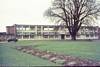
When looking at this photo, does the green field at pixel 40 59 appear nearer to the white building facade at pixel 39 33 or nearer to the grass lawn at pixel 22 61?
the grass lawn at pixel 22 61

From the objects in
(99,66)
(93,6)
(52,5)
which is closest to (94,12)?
(93,6)

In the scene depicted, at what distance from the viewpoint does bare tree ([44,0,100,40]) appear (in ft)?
205

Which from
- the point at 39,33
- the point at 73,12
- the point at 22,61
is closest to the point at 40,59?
the point at 22,61

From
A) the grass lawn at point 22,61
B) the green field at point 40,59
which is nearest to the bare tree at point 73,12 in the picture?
the green field at point 40,59

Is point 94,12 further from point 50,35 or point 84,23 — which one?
point 50,35

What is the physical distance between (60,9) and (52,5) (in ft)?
7.08

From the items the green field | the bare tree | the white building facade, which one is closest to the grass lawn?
the green field

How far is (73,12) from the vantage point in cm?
6369

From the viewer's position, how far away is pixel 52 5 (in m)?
63.8

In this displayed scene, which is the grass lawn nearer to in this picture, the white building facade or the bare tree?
the bare tree

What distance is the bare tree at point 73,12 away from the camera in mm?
62375

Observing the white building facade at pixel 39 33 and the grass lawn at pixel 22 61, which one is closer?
the grass lawn at pixel 22 61

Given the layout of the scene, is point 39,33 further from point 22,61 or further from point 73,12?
point 22,61

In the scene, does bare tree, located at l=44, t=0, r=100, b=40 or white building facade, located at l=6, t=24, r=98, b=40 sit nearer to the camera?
bare tree, located at l=44, t=0, r=100, b=40
